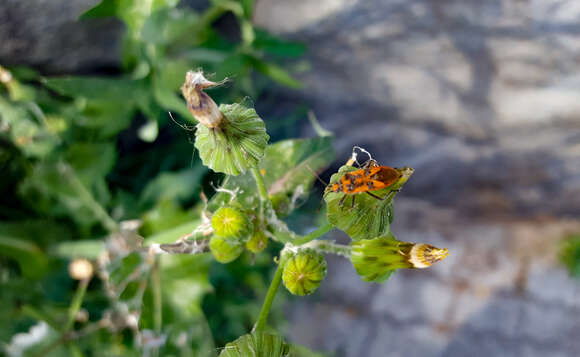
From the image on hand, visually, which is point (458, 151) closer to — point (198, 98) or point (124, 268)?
point (124, 268)

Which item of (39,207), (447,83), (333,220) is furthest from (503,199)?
(39,207)

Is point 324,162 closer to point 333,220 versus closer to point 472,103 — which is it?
point 333,220

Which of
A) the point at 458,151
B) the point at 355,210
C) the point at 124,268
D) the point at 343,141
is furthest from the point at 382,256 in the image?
the point at 458,151

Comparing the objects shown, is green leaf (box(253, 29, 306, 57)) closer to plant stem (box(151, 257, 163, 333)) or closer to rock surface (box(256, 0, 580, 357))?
rock surface (box(256, 0, 580, 357))

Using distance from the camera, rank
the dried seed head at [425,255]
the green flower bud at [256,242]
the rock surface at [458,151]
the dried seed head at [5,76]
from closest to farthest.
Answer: the dried seed head at [425,255] → the green flower bud at [256,242] → the dried seed head at [5,76] → the rock surface at [458,151]

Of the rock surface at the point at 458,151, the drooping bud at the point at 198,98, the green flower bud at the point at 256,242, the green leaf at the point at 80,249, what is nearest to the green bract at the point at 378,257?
the green flower bud at the point at 256,242

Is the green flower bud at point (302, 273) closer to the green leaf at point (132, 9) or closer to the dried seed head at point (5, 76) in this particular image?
the green leaf at point (132, 9)
